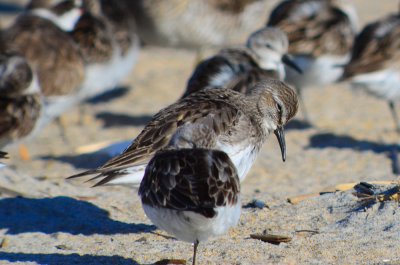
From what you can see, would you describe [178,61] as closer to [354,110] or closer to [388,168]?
[354,110]

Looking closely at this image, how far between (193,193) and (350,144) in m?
4.52

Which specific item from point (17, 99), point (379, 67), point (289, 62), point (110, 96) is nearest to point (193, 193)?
point (17, 99)

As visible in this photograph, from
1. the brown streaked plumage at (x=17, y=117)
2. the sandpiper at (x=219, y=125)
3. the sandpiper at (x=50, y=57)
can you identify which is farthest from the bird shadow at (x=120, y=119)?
the sandpiper at (x=219, y=125)

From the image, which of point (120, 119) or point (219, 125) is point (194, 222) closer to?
point (219, 125)

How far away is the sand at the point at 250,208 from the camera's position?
16.3ft

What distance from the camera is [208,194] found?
433 cm

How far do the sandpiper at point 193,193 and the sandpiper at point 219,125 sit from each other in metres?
0.50

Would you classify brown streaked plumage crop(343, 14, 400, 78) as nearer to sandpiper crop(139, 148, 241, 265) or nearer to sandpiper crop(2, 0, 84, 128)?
sandpiper crop(2, 0, 84, 128)

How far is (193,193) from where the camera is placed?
4.35 meters

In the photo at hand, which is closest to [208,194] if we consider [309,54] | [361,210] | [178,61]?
[361,210]

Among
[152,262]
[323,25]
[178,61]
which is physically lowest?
[152,262]

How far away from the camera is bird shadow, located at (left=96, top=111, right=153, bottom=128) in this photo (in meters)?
10.0

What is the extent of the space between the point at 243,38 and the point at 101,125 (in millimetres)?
4274

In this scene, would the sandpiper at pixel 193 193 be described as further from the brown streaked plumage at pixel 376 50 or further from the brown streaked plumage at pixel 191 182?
the brown streaked plumage at pixel 376 50
